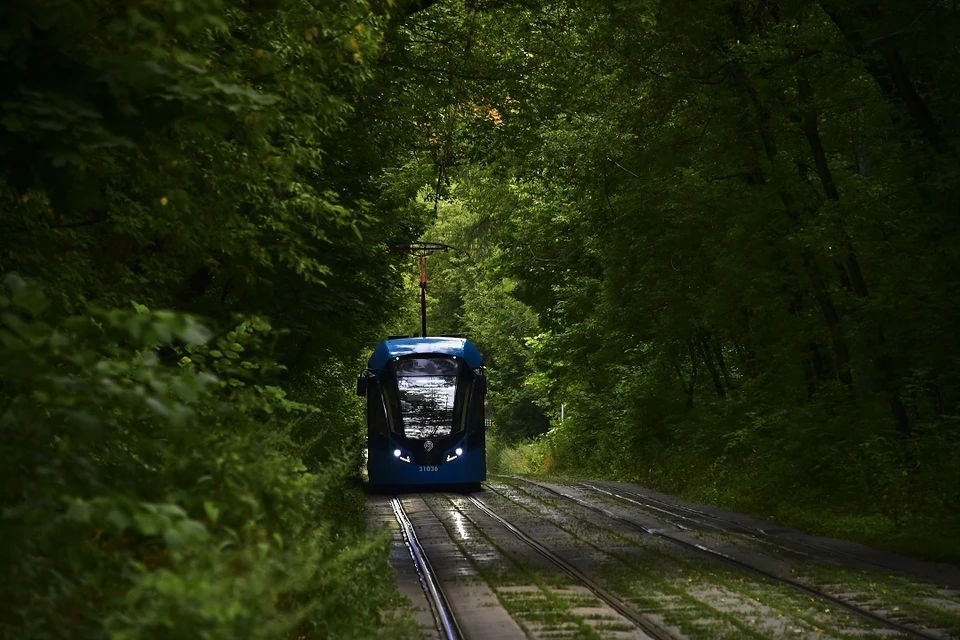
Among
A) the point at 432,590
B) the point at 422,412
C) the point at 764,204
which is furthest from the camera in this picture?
the point at 422,412

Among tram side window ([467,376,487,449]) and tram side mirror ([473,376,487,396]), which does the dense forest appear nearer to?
tram side mirror ([473,376,487,396])

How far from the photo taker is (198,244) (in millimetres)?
10047

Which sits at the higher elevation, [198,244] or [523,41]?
[523,41]

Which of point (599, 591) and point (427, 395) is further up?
point (427, 395)

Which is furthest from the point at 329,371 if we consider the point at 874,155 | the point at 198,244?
the point at 198,244

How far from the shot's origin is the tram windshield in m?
25.0

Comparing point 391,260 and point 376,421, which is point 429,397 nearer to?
point 376,421

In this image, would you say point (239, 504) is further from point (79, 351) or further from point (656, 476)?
point (656, 476)

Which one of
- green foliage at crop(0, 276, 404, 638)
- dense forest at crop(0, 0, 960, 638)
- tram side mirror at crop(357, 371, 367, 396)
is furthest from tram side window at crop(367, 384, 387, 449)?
green foliage at crop(0, 276, 404, 638)

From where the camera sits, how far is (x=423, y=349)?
2538 centimetres

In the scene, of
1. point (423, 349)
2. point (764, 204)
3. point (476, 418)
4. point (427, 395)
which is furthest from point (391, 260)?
point (764, 204)

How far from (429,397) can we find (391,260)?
9.32 feet

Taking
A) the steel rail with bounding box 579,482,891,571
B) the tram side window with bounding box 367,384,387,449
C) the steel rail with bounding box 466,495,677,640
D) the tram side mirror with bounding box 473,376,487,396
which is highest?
the tram side mirror with bounding box 473,376,487,396

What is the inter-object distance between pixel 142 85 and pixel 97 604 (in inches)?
87.9
